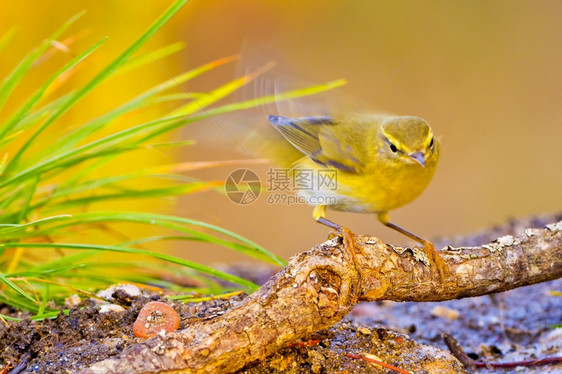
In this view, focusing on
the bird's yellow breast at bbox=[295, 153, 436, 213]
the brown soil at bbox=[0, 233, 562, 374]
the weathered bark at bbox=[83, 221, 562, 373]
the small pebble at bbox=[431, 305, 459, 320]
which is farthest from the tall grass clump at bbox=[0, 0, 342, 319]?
the small pebble at bbox=[431, 305, 459, 320]

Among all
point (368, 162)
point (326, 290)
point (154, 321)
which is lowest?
point (154, 321)

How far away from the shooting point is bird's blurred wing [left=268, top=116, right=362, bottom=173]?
294 cm

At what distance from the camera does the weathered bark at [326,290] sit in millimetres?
1678

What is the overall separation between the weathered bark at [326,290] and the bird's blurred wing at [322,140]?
0.88 meters

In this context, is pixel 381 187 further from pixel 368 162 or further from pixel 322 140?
pixel 322 140

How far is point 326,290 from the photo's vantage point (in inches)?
72.2

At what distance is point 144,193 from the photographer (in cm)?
297

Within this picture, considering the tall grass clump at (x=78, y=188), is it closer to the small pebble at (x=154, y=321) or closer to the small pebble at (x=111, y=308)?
the small pebble at (x=111, y=308)

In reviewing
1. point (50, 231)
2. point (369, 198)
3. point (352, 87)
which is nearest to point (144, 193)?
point (50, 231)

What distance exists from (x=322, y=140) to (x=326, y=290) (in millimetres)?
1396

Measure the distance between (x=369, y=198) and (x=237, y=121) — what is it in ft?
3.04

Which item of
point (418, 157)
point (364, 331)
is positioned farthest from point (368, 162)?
point (364, 331)

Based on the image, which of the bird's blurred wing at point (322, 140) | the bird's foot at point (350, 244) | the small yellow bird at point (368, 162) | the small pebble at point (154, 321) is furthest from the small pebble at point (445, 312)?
the small pebble at point (154, 321)

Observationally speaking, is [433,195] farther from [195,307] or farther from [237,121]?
[195,307]
